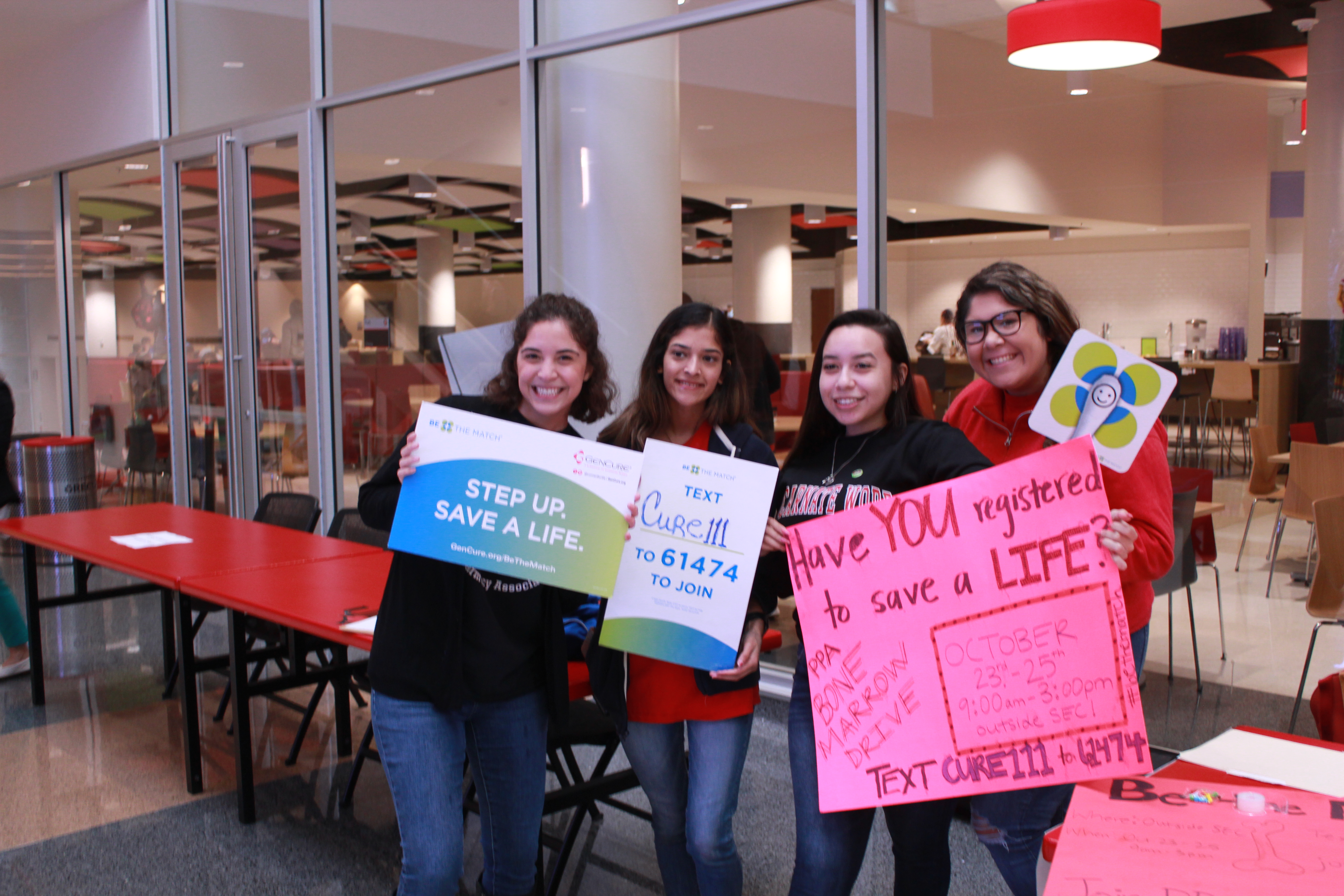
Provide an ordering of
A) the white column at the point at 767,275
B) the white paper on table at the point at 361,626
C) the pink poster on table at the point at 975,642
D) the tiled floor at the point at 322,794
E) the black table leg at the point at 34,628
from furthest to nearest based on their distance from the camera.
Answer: the black table leg at the point at 34,628
the white column at the point at 767,275
the tiled floor at the point at 322,794
the white paper on table at the point at 361,626
the pink poster on table at the point at 975,642

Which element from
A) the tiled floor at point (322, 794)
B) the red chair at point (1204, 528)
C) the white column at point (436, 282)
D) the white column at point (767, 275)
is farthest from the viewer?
the white column at point (436, 282)

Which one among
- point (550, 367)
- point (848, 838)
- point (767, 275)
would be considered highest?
point (767, 275)

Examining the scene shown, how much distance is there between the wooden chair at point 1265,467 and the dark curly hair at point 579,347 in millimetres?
2287

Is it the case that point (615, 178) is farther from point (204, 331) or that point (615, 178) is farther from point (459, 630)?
point (204, 331)

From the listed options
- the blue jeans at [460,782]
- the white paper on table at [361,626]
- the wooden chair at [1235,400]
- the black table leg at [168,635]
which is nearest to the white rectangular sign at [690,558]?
the blue jeans at [460,782]

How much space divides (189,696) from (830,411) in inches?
98.6

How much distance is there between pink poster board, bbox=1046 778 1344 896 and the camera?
1.22 meters

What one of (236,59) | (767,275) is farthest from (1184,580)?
(236,59)

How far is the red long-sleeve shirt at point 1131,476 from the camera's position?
1.92m

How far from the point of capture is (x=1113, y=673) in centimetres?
175

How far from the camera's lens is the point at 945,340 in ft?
12.2

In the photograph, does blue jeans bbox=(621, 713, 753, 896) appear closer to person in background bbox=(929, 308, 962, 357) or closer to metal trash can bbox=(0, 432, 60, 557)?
person in background bbox=(929, 308, 962, 357)

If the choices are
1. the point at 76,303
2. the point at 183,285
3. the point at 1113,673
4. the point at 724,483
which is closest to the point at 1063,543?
the point at 1113,673

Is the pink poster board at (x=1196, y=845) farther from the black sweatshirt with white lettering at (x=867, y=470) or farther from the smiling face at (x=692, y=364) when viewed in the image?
the smiling face at (x=692, y=364)
